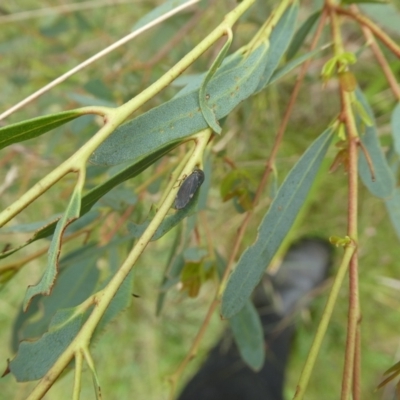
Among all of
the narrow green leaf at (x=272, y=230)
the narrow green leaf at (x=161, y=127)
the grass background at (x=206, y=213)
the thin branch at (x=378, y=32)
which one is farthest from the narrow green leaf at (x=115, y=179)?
the grass background at (x=206, y=213)

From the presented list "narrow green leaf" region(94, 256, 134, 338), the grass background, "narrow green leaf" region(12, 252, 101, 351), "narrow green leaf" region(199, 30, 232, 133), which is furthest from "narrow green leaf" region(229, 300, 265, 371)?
the grass background

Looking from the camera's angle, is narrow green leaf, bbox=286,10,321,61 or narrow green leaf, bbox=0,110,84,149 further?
narrow green leaf, bbox=286,10,321,61

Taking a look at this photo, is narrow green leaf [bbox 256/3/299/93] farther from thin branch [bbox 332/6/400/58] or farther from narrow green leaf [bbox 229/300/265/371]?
narrow green leaf [bbox 229/300/265/371]

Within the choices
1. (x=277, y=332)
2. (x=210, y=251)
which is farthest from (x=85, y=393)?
(x=210, y=251)

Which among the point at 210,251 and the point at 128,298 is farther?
the point at 210,251

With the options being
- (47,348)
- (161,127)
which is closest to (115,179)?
(161,127)

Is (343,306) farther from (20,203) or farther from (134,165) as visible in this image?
(20,203)
